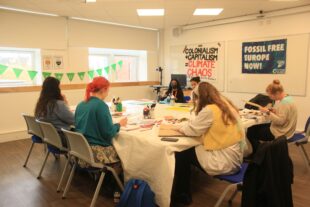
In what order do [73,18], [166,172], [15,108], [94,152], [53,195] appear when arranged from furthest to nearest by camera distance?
[73,18] → [15,108] → [53,195] → [94,152] → [166,172]

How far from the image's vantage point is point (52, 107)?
2.89 metres

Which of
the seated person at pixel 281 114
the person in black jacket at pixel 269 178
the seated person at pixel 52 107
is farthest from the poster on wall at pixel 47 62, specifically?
the person in black jacket at pixel 269 178

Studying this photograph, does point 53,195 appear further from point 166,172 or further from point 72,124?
point 166,172

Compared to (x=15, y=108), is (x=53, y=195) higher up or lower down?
lower down

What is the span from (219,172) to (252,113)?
4.22 feet

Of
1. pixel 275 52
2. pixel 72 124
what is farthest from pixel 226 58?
pixel 72 124

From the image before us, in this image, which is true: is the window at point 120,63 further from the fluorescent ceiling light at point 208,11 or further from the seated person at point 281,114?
the seated person at point 281,114

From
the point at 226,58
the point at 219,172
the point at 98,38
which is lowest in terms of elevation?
the point at 219,172

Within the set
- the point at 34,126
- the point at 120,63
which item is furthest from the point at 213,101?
the point at 120,63

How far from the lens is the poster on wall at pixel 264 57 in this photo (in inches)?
197

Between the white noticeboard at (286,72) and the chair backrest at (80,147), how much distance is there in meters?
4.17

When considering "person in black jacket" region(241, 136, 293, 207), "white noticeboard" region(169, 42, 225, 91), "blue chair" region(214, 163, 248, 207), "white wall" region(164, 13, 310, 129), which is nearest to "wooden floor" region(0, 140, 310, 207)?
"blue chair" region(214, 163, 248, 207)

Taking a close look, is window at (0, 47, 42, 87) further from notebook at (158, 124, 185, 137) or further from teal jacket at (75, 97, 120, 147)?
notebook at (158, 124, 185, 137)

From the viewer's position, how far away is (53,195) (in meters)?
2.69
